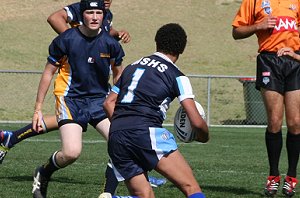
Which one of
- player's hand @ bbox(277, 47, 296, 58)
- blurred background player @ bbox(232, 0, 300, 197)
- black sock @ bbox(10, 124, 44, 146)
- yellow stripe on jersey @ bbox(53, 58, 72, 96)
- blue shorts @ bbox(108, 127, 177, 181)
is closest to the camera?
blue shorts @ bbox(108, 127, 177, 181)

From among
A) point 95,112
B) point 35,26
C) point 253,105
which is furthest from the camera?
point 35,26

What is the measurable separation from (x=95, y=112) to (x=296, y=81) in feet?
6.10

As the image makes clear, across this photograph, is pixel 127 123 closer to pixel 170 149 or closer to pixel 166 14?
pixel 170 149

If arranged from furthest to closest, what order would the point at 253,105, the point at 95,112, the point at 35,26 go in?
1. the point at 35,26
2. the point at 253,105
3. the point at 95,112

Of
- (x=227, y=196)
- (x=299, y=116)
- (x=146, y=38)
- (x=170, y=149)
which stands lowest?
(x=146, y=38)

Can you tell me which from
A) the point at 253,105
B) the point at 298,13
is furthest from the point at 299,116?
the point at 253,105

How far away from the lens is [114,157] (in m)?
5.89

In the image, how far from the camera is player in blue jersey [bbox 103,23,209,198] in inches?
229

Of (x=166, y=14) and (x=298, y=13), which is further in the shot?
(x=166, y=14)

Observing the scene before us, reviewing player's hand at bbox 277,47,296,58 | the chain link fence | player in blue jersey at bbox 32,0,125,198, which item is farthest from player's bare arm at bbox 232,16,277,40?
the chain link fence

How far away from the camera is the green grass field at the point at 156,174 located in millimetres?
8164

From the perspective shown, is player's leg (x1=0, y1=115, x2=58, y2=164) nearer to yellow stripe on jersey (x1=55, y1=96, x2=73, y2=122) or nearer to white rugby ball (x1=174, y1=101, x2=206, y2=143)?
yellow stripe on jersey (x1=55, y1=96, x2=73, y2=122)

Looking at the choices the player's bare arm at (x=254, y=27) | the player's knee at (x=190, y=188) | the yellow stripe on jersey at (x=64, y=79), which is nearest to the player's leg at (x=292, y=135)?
the player's bare arm at (x=254, y=27)

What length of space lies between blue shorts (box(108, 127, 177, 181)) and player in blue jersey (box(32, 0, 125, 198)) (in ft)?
5.50
